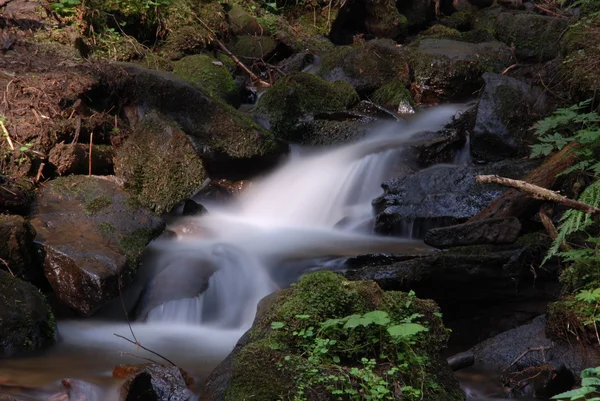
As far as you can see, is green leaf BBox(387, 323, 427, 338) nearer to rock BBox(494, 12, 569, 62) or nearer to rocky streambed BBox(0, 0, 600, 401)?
rocky streambed BBox(0, 0, 600, 401)

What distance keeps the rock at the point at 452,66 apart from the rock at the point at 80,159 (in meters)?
5.96

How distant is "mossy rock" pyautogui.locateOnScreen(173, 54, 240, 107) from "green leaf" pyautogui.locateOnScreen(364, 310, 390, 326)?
7.23 meters

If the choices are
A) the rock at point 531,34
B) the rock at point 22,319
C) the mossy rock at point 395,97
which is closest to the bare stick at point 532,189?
the rock at point 22,319

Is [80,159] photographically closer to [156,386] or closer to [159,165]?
[159,165]

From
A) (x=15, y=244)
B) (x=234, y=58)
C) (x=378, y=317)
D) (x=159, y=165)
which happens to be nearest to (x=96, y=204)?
(x=159, y=165)

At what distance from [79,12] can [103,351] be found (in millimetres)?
6910

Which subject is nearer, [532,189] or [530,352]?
[532,189]

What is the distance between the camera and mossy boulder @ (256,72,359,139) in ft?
32.5

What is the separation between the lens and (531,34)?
43.8ft

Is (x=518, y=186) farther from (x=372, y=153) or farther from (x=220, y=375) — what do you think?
(x=372, y=153)

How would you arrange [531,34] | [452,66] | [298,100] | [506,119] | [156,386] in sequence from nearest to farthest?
[156,386] → [506,119] → [298,100] → [452,66] → [531,34]

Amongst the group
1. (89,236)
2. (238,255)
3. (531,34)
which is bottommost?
(238,255)

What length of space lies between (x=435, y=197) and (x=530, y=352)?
2.71 m

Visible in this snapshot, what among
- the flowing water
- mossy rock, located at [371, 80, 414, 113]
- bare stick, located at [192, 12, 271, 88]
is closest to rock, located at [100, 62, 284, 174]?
the flowing water
